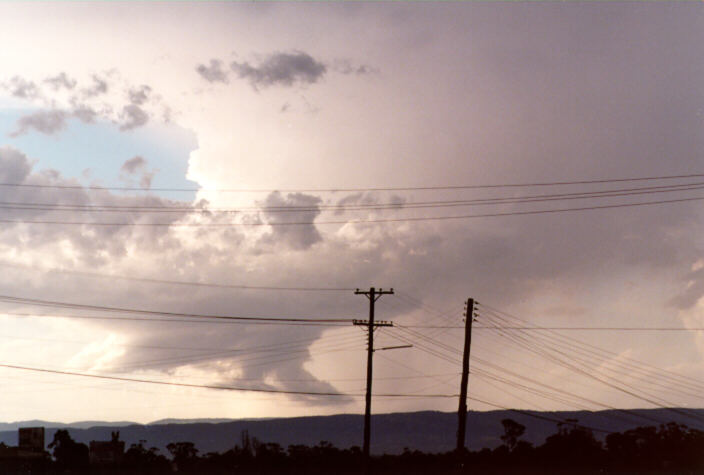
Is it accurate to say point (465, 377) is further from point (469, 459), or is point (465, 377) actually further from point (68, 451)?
point (68, 451)

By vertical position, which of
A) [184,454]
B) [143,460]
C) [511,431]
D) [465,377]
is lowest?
[184,454]

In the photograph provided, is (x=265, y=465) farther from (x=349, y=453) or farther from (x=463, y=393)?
(x=463, y=393)

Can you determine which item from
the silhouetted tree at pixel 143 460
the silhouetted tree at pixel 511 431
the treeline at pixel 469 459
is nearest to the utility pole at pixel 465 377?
the treeline at pixel 469 459

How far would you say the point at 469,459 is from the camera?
13525cm

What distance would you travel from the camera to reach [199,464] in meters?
134

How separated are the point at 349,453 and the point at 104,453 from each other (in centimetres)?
4002

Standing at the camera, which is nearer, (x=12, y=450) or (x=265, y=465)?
(x=12, y=450)

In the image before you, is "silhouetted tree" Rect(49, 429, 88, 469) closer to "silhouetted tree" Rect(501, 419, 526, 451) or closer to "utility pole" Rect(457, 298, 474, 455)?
"silhouetted tree" Rect(501, 419, 526, 451)

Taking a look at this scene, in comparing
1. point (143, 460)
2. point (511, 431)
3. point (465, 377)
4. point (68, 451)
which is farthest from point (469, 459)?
point (465, 377)

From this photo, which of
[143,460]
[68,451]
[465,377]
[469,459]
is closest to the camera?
[465,377]

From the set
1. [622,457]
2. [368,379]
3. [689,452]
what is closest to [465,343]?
[368,379]

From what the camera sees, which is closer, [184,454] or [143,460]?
[143,460]

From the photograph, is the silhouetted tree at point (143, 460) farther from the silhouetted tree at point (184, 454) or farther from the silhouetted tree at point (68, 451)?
the silhouetted tree at point (68, 451)

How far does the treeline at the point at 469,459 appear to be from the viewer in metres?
126
